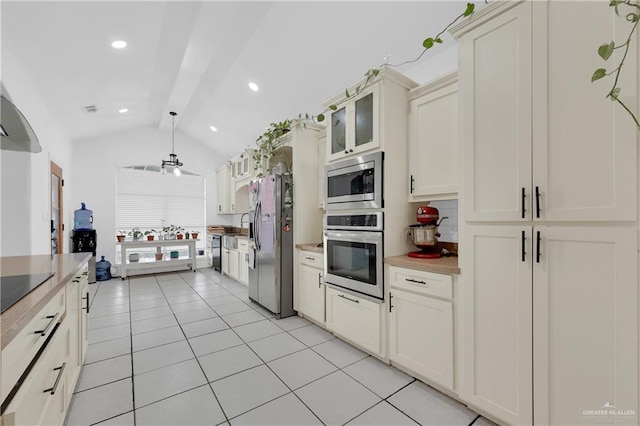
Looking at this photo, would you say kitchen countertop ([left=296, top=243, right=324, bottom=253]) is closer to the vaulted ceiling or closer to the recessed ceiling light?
the vaulted ceiling

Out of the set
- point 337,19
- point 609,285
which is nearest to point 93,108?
point 337,19

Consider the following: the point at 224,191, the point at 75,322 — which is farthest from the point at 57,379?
the point at 224,191

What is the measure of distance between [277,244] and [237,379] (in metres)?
1.52

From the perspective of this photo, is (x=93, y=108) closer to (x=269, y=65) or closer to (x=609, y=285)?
(x=269, y=65)

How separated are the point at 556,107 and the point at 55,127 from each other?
237 inches

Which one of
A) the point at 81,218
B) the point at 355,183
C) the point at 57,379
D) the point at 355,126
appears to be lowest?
the point at 57,379

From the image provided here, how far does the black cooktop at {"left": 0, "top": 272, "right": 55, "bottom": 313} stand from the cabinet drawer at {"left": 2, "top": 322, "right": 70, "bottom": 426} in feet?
0.84

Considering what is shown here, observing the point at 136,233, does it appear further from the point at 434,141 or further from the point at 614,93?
the point at 614,93

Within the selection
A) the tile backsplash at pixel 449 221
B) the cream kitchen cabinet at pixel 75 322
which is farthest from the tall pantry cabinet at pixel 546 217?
the cream kitchen cabinet at pixel 75 322

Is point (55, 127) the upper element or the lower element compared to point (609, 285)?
upper

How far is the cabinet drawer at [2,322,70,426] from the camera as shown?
85 cm

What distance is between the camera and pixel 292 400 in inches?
72.1

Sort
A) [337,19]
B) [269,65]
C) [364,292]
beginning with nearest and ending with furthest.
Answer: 1. [364,292]
2. [337,19]
3. [269,65]

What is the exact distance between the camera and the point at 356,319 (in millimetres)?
2471
